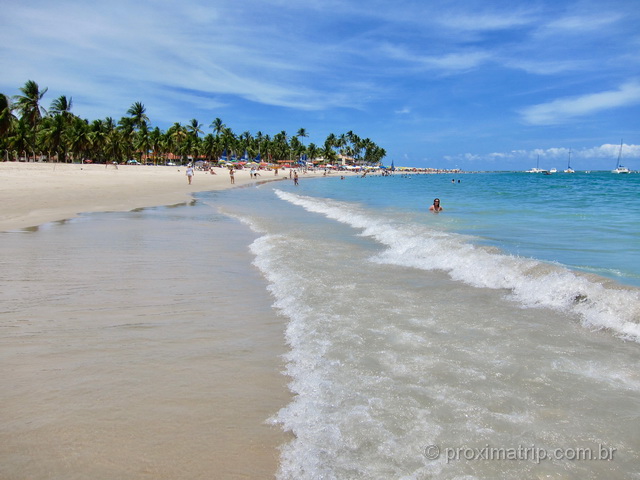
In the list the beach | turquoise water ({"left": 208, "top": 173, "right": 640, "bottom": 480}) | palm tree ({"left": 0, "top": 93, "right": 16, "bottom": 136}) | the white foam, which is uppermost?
palm tree ({"left": 0, "top": 93, "right": 16, "bottom": 136})

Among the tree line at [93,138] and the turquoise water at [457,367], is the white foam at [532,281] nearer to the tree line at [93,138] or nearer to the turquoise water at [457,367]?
the turquoise water at [457,367]

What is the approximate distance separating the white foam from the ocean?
3cm

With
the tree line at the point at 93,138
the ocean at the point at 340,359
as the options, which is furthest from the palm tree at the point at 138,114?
the ocean at the point at 340,359

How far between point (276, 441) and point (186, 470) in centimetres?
54

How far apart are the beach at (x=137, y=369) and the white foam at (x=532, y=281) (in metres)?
3.45

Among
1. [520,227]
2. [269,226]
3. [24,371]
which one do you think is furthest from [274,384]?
[520,227]

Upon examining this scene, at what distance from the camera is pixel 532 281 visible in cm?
645

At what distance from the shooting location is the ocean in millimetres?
2523

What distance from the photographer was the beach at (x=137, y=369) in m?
2.44

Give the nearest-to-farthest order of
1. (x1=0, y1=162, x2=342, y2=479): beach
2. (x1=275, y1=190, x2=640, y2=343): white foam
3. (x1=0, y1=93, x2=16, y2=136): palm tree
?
(x1=0, y1=162, x2=342, y2=479): beach, (x1=275, y1=190, x2=640, y2=343): white foam, (x1=0, y1=93, x2=16, y2=136): palm tree

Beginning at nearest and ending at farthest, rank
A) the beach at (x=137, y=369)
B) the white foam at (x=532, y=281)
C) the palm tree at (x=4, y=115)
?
the beach at (x=137, y=369), the white foam at (x=532, y=281), the palm tree at (x=4, y=115)

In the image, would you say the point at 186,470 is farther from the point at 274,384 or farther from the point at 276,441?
the point at 274,384

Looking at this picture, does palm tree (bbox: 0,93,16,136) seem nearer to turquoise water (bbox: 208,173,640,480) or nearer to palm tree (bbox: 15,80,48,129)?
palm tree (bbox: 15,80,48,129)

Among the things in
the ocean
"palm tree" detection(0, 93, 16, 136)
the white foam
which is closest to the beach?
the ocean
